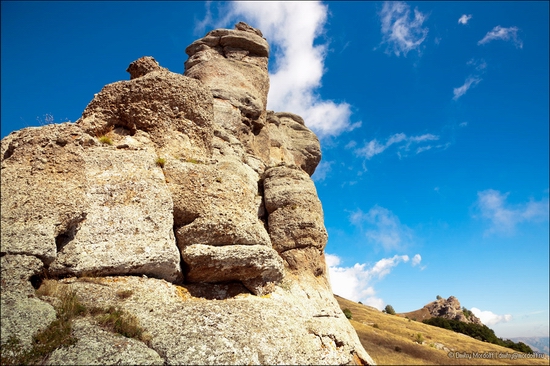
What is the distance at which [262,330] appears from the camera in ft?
24.3

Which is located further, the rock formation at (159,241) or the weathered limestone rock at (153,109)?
the weathered limestone rock at (153,109)

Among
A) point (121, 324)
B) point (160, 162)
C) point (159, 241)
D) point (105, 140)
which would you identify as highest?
point (105, 140)

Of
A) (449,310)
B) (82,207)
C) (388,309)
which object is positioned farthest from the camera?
(388,309)

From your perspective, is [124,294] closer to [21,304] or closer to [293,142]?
[21,304]

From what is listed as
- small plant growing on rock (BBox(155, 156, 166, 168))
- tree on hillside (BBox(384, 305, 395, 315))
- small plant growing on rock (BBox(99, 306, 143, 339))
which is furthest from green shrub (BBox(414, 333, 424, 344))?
tree on hillside (BBox(384, 305, 395, 315))

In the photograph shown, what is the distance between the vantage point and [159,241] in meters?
8.88

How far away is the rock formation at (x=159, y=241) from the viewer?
21.3 ft

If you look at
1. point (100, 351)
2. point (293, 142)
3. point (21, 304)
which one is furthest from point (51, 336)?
point (293, 142)

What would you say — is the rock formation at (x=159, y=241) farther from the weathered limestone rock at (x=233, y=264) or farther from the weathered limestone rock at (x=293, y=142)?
the weathered limestone rock at (x=293, y=142)

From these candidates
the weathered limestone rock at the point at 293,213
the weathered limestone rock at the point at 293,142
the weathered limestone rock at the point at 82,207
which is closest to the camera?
the weathered limestone rock at the point at 82,207

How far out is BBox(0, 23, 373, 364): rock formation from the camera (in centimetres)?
650

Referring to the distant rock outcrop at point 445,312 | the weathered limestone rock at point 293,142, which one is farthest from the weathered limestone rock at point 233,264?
the distant rock outcrop at point 445,312

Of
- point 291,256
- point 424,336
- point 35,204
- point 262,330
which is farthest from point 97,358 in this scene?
point 424,336

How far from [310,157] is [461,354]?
24893mm
